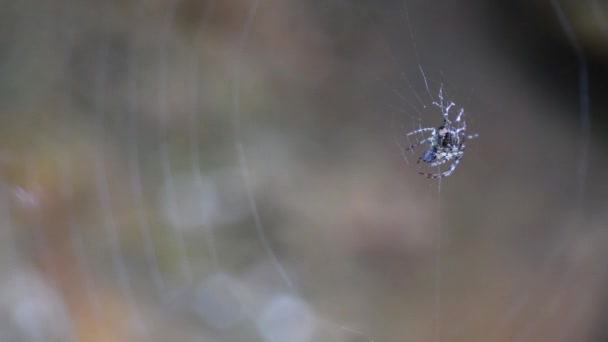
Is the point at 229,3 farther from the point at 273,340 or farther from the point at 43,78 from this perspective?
the point at 273,340

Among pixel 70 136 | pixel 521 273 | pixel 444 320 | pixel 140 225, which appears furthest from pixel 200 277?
pixel 521 273

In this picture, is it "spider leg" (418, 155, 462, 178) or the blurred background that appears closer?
the blurred background

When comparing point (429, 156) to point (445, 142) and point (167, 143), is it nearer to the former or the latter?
point (445, 142)

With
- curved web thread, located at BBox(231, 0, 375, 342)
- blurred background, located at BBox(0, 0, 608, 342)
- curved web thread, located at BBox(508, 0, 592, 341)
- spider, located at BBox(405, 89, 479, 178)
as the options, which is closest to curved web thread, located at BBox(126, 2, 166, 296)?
blurred background, located at BBox(0, 0, 608, 342)

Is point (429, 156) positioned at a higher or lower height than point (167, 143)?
higher

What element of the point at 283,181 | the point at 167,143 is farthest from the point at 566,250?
the point at 167,143

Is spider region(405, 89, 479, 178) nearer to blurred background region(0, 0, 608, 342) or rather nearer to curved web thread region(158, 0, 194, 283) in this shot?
blurred background region(0, 0, 608, 342)

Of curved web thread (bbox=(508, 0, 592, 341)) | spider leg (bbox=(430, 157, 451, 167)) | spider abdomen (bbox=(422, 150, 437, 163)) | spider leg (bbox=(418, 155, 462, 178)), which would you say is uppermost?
spider abdomen (bbox=(422, 150, 437, 163))
